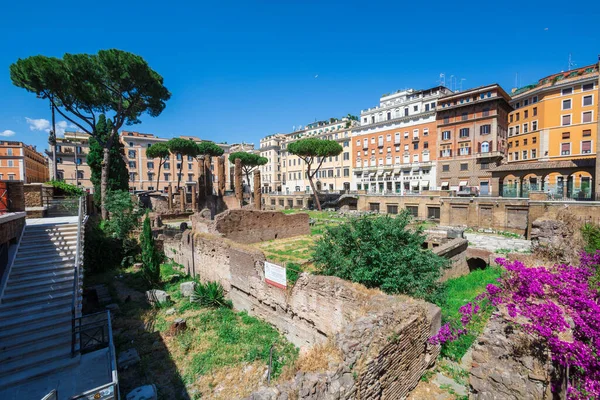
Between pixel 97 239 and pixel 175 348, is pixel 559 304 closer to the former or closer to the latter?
pixel 175 348

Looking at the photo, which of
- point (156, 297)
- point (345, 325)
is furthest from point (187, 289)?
point (345, 325)

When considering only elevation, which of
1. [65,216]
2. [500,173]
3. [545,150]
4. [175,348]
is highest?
[545,150]

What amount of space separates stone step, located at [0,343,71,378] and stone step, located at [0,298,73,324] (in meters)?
1.28

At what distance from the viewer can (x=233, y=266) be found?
1148 centimetres

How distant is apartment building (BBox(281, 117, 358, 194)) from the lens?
54281mm

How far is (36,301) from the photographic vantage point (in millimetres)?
8008

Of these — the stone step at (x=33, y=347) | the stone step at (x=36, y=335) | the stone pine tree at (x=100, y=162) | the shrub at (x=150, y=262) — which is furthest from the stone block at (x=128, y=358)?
the stone pine tree at (x=100, y=162)

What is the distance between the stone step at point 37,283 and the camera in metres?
8.08

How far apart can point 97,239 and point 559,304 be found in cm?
2066

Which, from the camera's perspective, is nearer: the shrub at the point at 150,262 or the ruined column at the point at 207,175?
the shrub at the point at 150,262

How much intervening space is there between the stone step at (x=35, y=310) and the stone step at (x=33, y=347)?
931mm

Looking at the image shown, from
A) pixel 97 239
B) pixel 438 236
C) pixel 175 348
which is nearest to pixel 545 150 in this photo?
pixel 438 236

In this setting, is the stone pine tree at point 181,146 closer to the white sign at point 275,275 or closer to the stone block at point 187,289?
the stone block at point 187,289

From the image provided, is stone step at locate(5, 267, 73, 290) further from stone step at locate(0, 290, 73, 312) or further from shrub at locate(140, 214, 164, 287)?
shrub at locate(140, 214, 164, 287)
